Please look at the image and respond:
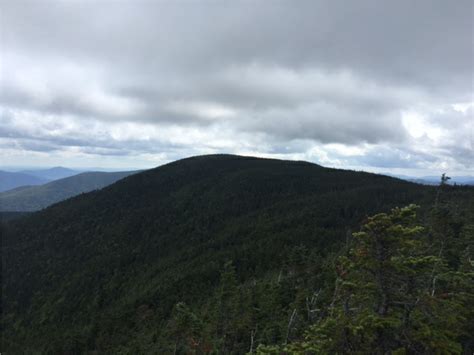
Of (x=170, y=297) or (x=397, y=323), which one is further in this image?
(x=170, y=297)

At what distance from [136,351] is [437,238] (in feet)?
266

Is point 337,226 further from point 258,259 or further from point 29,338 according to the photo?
point 29,338

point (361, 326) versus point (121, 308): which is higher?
point (361, 326)

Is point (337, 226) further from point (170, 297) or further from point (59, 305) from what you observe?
point (59, 305)

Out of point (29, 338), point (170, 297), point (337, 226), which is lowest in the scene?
point (29, 338)

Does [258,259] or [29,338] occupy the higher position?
[258,259]

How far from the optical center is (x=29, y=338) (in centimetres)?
15325

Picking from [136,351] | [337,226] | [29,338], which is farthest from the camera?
[337,226]

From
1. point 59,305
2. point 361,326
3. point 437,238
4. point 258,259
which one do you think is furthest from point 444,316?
point 59,305

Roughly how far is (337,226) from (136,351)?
13715 cm

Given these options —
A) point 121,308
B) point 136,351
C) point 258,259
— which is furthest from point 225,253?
point 136,351

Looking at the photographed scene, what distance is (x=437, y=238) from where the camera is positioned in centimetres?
3241

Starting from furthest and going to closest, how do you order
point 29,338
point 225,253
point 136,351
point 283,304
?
1. point 225,253
2. point 29,338
3. point 136,351
4. point 283,304

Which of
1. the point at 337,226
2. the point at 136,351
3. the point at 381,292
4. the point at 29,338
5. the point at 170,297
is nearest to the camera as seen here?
the point at 381,292
